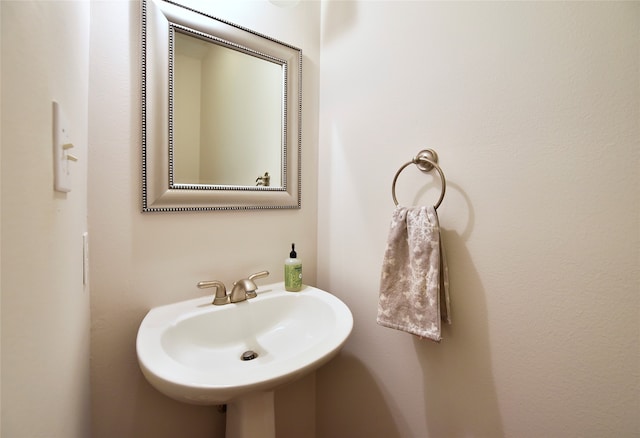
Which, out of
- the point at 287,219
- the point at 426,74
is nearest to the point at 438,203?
the point at 426,74

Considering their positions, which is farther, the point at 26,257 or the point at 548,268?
the point at 548,268

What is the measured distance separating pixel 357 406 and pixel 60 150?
4.09 feet

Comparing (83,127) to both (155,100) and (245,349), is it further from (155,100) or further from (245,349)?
(245,349)

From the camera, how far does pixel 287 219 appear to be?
3.86 feet

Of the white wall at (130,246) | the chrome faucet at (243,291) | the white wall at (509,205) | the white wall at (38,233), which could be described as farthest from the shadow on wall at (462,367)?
the white wall at (38,233)

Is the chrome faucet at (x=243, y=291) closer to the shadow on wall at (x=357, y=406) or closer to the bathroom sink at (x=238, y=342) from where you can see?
the bathroom sink at (x=238, y=342)

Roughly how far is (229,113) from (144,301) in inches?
29.4

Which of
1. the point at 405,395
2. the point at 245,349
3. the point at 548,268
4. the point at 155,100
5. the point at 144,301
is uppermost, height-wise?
the point at 155,100

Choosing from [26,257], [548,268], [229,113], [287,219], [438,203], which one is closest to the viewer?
[26,257]

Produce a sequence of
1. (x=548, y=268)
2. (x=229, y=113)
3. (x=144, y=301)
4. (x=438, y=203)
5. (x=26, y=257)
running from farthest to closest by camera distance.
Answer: (x=229, y=113) → (x=144, y=301) → (x=438, y=203) → (x=548, y=268) → (x=26, y=257)

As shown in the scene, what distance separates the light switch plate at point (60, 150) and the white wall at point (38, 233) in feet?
0.05

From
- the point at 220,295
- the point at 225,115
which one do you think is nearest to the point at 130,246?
the point at 220,295

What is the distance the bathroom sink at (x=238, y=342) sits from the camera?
22.4 inches

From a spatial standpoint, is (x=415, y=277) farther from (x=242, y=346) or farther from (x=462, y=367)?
(x=242, y=346)
